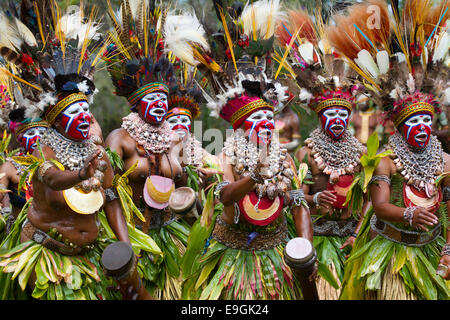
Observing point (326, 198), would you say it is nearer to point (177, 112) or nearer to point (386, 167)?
point (386, 167)

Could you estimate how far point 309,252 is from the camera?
147 inches

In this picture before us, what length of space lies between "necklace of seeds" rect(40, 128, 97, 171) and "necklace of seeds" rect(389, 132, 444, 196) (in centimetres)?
233

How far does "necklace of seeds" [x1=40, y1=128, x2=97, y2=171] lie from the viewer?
13.0ft

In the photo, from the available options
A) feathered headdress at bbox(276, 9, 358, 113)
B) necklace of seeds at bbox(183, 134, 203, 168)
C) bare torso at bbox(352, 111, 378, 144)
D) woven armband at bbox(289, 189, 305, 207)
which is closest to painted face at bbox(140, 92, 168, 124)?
necklace of seeds at bbox(183, 134, 203, 168)

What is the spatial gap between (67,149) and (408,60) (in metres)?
2.68

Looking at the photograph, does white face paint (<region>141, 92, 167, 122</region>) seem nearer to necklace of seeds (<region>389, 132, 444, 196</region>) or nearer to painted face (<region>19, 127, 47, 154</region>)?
painted face (<region>19, 127, 47, 154</region>)

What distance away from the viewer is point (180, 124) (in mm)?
6219

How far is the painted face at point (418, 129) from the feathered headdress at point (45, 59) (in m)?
2.39

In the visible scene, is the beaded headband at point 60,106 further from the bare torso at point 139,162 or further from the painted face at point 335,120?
the painted face at point 335,120

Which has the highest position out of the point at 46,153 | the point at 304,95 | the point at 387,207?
the point at 304,95

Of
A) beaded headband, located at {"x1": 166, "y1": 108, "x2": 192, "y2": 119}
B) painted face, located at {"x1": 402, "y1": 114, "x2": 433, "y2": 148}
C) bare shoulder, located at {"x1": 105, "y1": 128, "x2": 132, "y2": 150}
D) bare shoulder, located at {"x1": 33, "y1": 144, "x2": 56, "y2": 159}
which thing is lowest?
bare shoulder, located at {"x1": 33, "y1": 144, "x2": 56, "y2": 159}

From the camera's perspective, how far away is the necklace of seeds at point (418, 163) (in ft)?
14.7

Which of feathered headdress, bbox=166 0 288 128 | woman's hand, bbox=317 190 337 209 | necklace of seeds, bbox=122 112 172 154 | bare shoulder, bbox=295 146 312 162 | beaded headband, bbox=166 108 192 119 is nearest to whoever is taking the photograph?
feathered headdress, bbox=166 0 288 128

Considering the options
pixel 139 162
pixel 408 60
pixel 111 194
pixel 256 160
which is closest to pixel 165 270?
pixel 139 162
